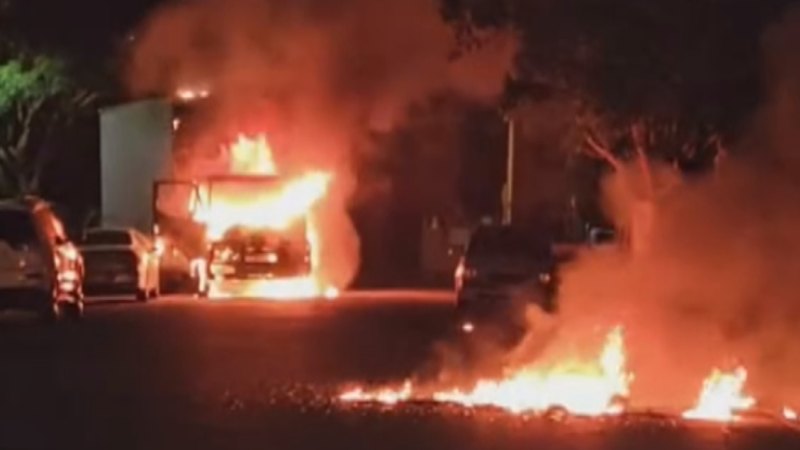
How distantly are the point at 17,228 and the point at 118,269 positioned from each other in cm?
1047

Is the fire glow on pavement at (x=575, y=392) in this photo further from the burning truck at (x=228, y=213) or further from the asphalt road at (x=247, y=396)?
the burning truck at (x=228, y=213)

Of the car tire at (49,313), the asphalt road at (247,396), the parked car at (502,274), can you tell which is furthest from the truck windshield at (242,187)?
the parked car at (502,274)

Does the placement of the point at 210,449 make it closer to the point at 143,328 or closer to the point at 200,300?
the point at 143,328

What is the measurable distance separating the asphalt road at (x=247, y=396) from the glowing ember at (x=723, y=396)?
89 centimetres

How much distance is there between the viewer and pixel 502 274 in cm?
3142

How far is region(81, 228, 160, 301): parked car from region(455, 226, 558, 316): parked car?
39.2ft

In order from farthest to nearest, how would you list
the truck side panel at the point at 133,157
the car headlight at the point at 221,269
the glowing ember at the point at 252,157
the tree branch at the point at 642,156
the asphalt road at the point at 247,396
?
the truck side panel at the point at 133,157
the glowing ember at the point at 252,157
the car headlight at the point at 221,269
the tree branch at the point at 642,156
the asphalt road at the point at 247,396

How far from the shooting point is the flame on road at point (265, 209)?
1769 inches

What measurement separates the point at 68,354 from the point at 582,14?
695 cm

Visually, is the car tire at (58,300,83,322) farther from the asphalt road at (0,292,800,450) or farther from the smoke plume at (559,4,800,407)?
Answer: the smoke plume at (559,4,800,407)

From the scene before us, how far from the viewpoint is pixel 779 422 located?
18.2 m

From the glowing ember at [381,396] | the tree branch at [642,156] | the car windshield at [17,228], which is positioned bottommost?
the glowing ember at [381,396]

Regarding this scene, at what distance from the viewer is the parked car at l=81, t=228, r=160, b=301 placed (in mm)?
42688

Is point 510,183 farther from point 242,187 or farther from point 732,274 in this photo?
point 732,274
